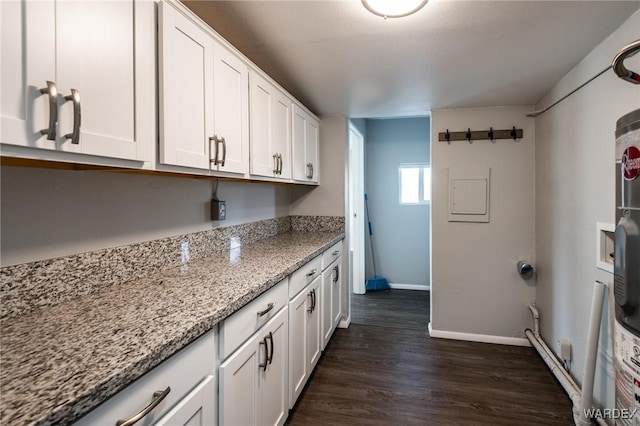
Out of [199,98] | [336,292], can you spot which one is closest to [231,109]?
[199,98]

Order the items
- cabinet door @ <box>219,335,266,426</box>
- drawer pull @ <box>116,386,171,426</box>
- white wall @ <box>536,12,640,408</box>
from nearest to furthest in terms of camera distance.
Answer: drawer pull @ <box>116,386,171,426</box> < cabinet door @ <box>219,335,266,426</box> < white wall @ <box>536,12,640,408</box>

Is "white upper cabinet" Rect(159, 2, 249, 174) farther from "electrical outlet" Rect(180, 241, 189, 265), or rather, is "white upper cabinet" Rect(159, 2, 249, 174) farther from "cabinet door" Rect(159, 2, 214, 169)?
"electrical outlet" Rect(180, 241, 189, 265)

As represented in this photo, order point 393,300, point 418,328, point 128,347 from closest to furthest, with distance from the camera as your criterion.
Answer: point 128,347 → point 418,328 → point 393,300

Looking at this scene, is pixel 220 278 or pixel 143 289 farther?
pixel 220 278

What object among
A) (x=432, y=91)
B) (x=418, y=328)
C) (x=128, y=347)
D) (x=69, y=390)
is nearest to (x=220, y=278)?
(x=128, y=347)

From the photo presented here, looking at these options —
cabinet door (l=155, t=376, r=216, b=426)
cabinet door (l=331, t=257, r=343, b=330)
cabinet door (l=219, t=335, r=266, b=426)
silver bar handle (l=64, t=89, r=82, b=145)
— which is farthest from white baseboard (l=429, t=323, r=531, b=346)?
silver bar handle (l=64, t=89, r=82, b=145)

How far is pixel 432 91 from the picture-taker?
7.99 feet

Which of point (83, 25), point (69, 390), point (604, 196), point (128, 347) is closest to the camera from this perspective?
point (69, 390)

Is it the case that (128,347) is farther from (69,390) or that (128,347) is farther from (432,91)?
(432,91)

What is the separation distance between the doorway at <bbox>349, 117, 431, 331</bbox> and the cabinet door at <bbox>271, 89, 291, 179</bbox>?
6.34 feet

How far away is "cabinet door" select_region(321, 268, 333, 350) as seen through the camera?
2410 millimetres

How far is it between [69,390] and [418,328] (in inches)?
119

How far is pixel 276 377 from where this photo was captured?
154 cm

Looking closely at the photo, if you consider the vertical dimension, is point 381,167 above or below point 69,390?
above
